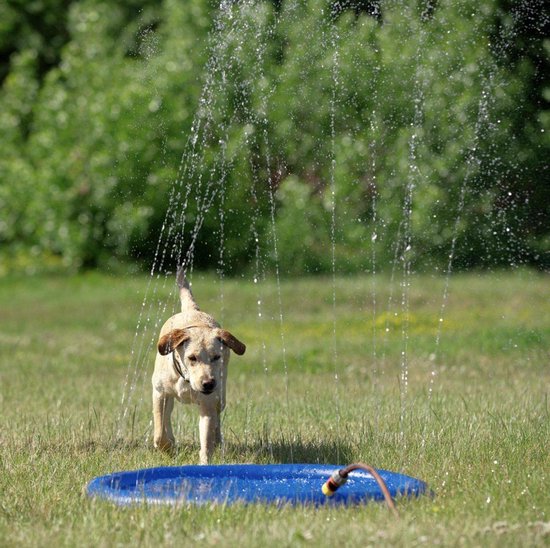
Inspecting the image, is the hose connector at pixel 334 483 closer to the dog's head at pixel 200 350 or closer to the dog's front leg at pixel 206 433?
the dog's head at pixel 200 350

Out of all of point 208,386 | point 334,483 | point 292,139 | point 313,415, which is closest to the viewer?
point 334,483

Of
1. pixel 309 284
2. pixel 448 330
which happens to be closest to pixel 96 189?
pixel 309 284

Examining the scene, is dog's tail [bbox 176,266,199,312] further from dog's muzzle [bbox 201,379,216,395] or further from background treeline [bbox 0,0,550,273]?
background treeline [bbox 0,0,550,273]

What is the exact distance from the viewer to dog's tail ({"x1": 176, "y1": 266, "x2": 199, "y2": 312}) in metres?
7.05

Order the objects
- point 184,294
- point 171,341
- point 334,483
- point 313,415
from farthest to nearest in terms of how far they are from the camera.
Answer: point 313,415, point 184,294, point 171,341, point 334,483

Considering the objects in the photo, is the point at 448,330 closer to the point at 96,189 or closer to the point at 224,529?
the point at 224,529

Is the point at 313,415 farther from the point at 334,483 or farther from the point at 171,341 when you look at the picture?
the point at 334,483

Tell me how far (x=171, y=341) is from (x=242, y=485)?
0.93m

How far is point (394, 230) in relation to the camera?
65.9 feet

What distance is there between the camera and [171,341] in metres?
6.25

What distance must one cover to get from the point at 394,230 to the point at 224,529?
1555 cm

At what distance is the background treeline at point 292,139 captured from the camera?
18422mm

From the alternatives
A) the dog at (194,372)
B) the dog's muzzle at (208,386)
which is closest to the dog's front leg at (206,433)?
the dog at (194,372)

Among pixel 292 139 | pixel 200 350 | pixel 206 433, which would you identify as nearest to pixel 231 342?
pixel 200 350
